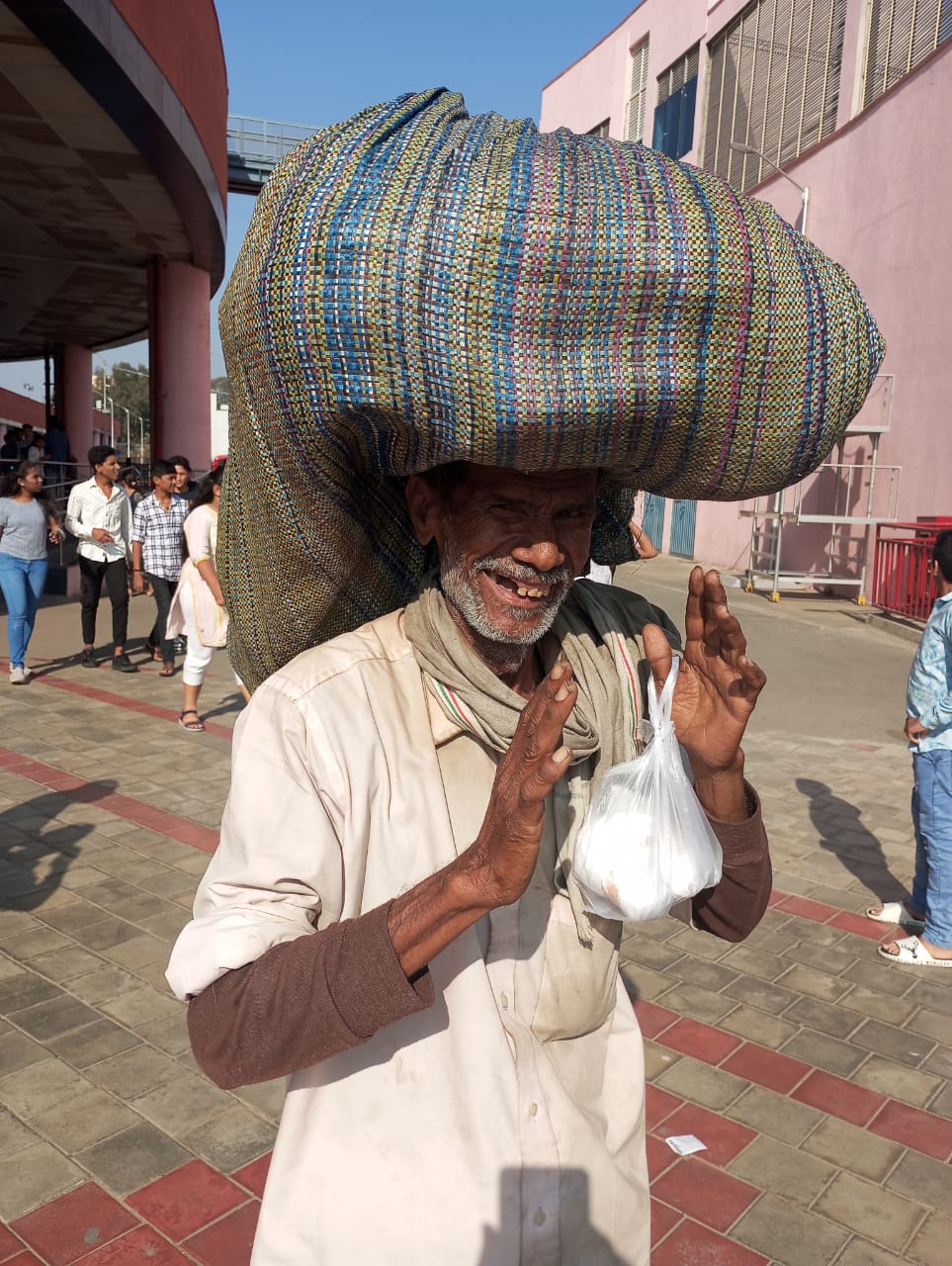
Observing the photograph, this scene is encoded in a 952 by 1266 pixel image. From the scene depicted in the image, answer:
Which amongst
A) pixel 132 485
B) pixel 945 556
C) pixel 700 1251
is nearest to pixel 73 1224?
pixel 700 1251

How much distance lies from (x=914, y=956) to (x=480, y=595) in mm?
3718

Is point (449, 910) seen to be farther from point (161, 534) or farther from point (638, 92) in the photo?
point (638, 92)

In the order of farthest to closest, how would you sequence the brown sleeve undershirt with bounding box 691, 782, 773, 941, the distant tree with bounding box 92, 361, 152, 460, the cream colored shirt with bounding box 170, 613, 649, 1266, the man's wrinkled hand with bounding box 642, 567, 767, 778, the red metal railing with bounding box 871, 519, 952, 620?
the distant tree with bounding box 92, 361, 152, 460 < the red metal railing with bounding box 871, 519, 952, 620 < the brown sleeve undershirt with bounding box 691, 782, 773, 941 < the man's wrinkled hand with bounding box 642, 567, 767, 778 < the cream colored shirt with bounding box 170, 613, 649, 1266

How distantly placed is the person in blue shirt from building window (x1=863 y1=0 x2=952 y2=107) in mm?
13097

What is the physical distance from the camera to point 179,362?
610 inches

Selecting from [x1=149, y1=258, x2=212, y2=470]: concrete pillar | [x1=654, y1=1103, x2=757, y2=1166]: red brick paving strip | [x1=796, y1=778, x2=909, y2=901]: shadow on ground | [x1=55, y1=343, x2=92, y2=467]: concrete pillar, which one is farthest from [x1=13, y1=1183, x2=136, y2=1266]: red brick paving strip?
[x1=55, y1=343, x2=92, y2=467]: concrete pillar

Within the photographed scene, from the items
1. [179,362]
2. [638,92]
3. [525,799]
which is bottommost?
[525,799]

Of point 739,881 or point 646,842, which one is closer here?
point 646,842

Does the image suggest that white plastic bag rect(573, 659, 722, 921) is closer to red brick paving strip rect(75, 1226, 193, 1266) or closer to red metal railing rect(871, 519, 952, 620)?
red brick paving strip rect(75, 1226, 193, 1266)

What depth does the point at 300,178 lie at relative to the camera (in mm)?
1250

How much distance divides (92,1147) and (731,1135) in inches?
75.6

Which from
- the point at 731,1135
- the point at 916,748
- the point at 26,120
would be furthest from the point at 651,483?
the point at 26,120

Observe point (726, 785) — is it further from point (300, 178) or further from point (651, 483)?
point (300, 178)

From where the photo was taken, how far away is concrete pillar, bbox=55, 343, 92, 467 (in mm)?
29031
